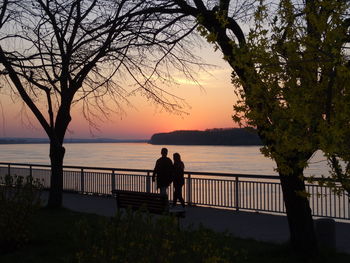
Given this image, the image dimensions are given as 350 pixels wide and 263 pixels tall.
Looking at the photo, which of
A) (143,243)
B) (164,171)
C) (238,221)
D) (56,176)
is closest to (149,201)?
(238,221)

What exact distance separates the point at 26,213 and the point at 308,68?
587 cm

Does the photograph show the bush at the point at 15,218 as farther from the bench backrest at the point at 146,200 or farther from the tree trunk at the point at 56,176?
the tree trunk at the point at 56,176

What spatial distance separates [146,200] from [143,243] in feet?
18.7

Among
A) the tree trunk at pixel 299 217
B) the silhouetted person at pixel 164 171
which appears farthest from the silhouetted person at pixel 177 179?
the tree trunk at pixel 299 217

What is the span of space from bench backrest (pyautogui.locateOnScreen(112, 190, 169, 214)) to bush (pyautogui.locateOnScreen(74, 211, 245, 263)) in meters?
4.28

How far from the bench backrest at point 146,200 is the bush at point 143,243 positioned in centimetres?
428

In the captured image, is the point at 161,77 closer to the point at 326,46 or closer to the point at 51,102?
the point at 51,102

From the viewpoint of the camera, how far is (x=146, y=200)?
1105 centimetres

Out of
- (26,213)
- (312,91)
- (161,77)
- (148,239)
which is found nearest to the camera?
(148,239)

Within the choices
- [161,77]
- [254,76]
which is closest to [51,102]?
[161,77]

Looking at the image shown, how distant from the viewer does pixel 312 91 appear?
18.9 feet

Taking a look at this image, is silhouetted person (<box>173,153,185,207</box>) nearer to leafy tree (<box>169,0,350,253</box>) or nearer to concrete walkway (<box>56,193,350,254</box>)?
concrete walkway (<box>56,193,350,254</box>)

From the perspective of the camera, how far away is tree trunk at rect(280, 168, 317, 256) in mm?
8961

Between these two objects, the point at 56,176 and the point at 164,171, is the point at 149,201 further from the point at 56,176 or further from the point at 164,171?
the point at 56,176
